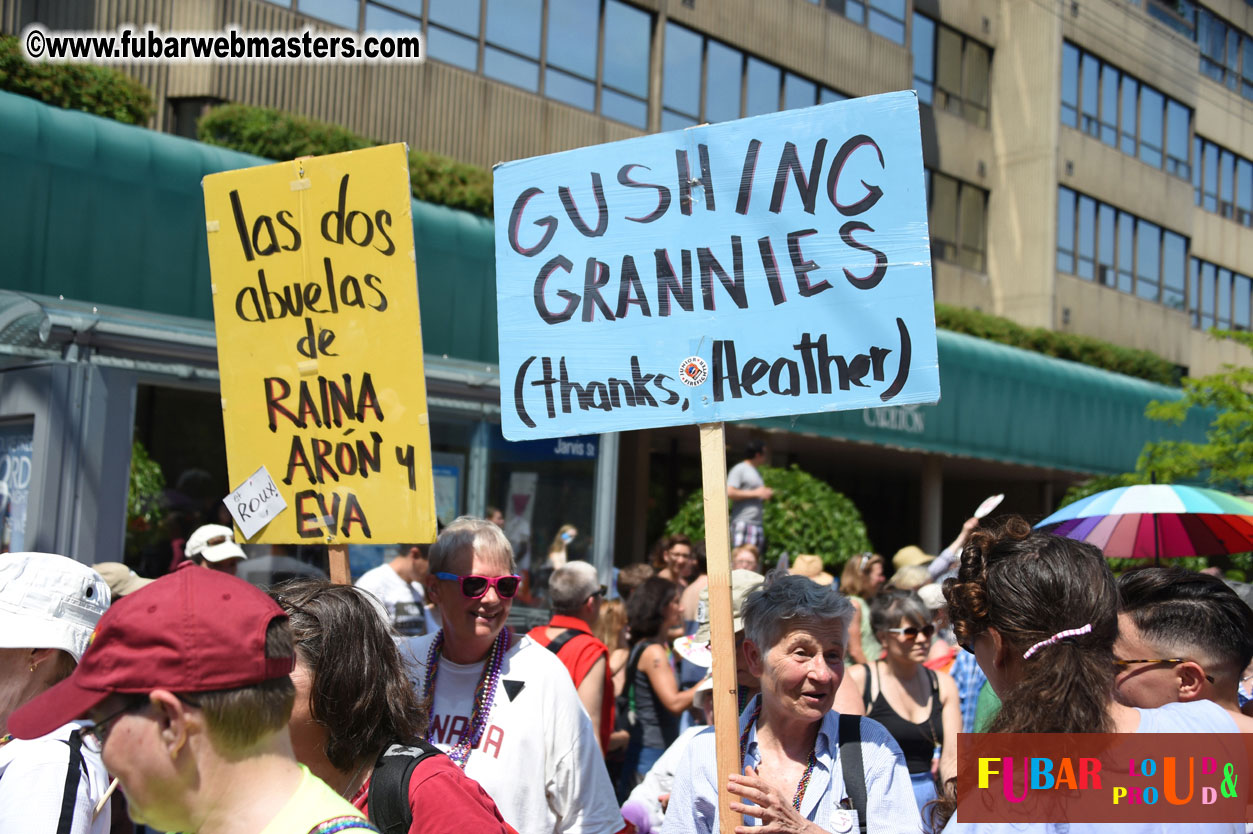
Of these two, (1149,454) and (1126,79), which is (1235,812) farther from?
(1126,79)

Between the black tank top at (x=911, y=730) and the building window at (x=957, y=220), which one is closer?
the black tank top at (x=911, y=730)

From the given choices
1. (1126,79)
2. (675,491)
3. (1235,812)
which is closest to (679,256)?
(1235,812)

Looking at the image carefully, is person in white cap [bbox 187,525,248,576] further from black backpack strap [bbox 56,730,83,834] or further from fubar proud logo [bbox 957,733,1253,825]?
fubar proud logo [bbox 957,733,1253,825]

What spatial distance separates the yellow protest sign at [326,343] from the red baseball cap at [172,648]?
81.4 inches

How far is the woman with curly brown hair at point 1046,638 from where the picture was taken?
7.02 feet

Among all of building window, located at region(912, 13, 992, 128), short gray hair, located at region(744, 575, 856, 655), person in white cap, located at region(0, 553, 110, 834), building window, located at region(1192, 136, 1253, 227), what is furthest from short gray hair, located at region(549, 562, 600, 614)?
building window, located at region(1192, 136, 1253, 227)

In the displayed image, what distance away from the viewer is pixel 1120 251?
2789cm

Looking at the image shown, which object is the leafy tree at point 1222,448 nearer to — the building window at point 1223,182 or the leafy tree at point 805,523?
the leafy tree at point 805,523

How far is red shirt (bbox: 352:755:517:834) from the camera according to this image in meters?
2.35

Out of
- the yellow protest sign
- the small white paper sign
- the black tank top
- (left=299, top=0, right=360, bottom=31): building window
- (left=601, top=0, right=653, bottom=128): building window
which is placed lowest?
the black tank top

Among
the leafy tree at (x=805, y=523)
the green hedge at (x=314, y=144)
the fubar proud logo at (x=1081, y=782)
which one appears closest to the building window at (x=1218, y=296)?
the leafy tree at (x=805, y=523)

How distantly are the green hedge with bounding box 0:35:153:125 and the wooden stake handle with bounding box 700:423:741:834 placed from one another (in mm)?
10313

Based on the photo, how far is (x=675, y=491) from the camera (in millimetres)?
21078

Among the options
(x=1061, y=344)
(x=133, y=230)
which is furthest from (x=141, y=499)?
(x=1061, y=344)
